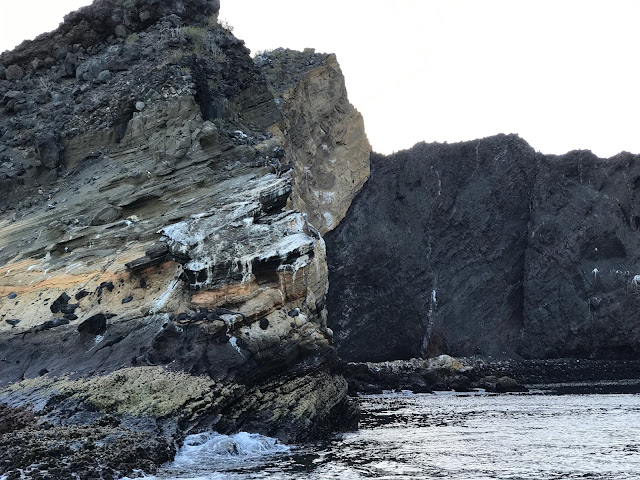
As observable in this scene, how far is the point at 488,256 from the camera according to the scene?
62.9m

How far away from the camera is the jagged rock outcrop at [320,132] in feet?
171

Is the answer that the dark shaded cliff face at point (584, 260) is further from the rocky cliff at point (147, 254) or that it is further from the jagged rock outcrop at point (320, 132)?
the rocky cliff at point (147, 254)

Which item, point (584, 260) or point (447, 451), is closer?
point (447, 451)

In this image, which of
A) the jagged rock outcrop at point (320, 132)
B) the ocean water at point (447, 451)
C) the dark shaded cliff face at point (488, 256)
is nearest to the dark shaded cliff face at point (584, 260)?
the dark shaded cliff face at point (488, 256)

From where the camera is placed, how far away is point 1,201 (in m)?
31.2

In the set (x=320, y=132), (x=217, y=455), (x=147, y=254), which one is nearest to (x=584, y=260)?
(x=320, y=132)

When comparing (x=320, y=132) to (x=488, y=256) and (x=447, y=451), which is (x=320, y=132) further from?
(x=447, y=451)

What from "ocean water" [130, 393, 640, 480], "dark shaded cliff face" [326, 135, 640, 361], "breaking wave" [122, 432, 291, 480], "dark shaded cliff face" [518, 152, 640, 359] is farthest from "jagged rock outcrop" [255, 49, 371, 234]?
"breaking wave" [122, 432, 291, 480]

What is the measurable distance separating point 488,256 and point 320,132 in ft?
59.3

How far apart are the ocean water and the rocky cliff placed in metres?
0.96

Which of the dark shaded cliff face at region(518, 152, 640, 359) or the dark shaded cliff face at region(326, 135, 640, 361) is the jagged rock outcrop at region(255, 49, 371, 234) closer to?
the dark shaded cliff face at region(326, 135, 640, 361)

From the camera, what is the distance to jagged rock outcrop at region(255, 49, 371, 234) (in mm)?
52156

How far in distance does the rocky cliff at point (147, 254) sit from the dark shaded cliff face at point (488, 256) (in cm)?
2725

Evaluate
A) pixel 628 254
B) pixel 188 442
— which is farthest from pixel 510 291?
pixel 188 442
